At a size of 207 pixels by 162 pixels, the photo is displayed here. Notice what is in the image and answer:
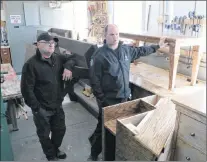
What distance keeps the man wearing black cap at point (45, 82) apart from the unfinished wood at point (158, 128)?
0.46 m

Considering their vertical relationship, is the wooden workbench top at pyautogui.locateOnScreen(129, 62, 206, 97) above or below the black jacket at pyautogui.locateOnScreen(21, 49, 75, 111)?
below

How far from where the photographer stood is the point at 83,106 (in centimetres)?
148

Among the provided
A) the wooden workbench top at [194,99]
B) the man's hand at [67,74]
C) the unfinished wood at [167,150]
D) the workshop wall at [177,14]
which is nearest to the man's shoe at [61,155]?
the man's hand at [67,74]

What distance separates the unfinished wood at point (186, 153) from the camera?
3.24 ft

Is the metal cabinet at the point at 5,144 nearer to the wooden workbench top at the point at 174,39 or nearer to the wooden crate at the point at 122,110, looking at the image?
the wooden crate at the point at 122,110

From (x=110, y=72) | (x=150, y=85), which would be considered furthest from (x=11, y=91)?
(x=150, y=85)

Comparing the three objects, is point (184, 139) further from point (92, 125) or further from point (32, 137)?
point (32, 137)

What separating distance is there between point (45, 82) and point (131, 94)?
2.26 feet

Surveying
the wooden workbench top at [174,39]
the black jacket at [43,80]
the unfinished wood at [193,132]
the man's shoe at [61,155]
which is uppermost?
the wooden workbench top at [174,39]

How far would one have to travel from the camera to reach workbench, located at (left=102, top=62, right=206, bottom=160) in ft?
4.09

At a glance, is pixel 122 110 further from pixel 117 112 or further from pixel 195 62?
pixel 195 62

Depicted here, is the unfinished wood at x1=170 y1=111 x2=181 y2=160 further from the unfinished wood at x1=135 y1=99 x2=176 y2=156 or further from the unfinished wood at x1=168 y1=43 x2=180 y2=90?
the unfinished wood at x1=168 y1=43 x2=180 y2=90

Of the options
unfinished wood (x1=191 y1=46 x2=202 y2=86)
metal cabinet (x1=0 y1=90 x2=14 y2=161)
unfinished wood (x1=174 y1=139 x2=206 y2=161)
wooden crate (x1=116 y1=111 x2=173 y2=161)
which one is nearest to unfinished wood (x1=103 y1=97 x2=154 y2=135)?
wooden crate (x1=116 y1=111 x2=173 y2=161)

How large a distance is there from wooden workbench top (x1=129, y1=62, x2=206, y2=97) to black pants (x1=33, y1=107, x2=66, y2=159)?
1.96 feet
